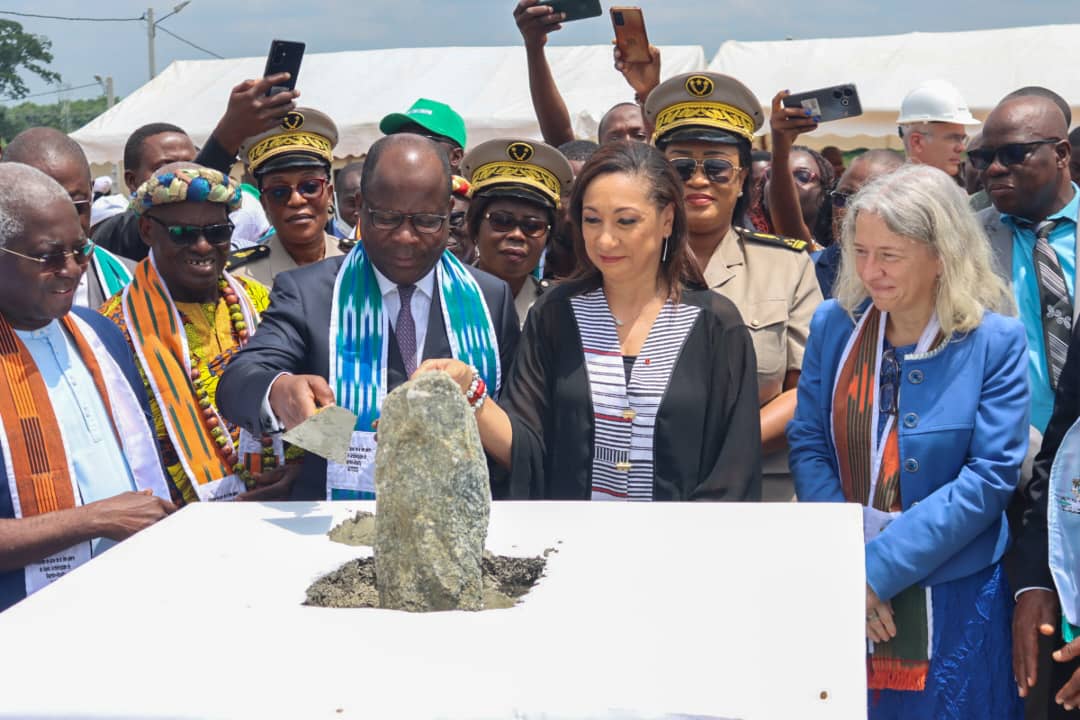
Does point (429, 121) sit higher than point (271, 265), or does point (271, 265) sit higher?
point (429, 121)

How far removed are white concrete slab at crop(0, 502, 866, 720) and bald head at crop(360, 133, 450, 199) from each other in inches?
42.0

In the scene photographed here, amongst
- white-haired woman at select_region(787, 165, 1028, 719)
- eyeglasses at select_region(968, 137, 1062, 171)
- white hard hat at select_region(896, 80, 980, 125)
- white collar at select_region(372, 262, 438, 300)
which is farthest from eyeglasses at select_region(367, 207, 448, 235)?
white hard hat at select_region(896, 80, 980, 125)

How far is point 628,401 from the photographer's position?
10.5ft

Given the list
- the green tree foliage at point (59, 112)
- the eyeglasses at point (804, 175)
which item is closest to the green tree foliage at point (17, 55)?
the green tree foliage at point (59, 112)

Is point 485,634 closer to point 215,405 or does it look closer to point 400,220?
point 400,220

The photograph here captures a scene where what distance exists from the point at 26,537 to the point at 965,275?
253 cm

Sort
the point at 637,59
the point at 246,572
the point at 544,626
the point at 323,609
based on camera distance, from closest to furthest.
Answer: the point at 544,626
the point at 323,609
the point at 246,572
the point at 637,59

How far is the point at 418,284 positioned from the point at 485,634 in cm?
157

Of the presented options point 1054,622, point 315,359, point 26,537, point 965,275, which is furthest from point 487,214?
point 1054,622

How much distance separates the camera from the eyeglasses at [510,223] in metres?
4.09

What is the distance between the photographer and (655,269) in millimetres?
3404

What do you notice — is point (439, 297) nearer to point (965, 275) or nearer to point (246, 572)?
point (246, 572)

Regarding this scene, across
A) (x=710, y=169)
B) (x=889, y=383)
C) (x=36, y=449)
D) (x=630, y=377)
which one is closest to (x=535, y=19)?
(x=710, y=169)

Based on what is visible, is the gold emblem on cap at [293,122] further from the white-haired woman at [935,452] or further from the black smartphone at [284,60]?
the white-haired woman at [935,452]
